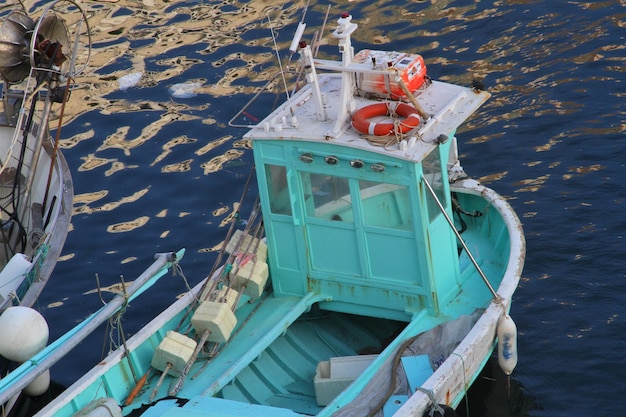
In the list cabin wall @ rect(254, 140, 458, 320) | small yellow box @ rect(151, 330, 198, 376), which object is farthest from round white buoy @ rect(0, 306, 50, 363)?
cabin wall @ rect(254, 140, 458, 320)

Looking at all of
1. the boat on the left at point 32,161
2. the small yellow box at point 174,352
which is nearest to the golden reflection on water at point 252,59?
the boat on the left at point 32,161

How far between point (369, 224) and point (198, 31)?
13293 millimetres

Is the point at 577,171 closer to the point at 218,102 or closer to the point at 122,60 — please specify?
the point at 218,102

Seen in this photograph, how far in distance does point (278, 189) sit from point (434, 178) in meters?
1.79

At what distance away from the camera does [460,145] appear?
18.4 m

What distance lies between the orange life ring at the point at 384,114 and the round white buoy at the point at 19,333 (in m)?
4.25

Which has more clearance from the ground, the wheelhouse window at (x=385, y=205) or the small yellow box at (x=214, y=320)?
the wheelhouse window at (x=385, y=205)

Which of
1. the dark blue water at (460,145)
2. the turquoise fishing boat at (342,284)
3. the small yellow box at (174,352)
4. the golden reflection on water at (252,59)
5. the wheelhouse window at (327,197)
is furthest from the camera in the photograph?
the golden reflection on water at (252,59)

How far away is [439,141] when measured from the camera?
10938mm

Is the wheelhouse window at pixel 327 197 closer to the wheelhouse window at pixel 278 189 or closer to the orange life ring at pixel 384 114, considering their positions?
the wheelhouse window at pixel 278 189

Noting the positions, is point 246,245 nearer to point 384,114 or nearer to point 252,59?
point 384,114

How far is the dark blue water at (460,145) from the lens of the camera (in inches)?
545

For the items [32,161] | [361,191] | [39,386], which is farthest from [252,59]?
[361,191]

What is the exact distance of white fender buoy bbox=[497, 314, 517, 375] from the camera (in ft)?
36.6
